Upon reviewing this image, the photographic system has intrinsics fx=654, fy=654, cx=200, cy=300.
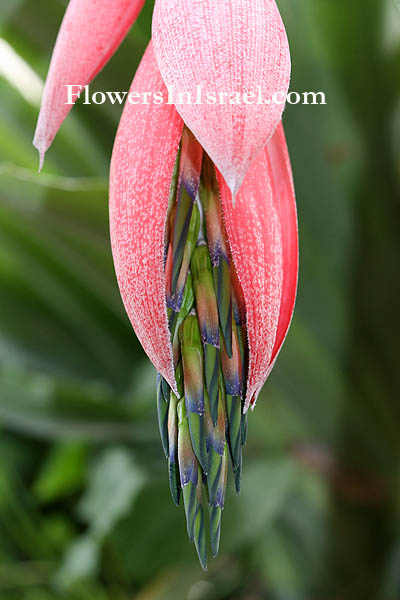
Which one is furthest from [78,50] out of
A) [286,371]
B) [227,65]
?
[286,371]

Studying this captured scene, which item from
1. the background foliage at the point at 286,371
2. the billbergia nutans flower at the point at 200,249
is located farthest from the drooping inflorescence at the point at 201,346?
the background foliage at the point at 286,371

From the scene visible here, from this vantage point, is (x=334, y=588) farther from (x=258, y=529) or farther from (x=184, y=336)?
(x=184, y=336)

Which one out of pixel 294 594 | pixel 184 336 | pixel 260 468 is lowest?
pixel 294 594

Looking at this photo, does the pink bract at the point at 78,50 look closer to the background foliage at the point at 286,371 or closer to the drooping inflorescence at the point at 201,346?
the drooping inflorescence at the point at 201,346

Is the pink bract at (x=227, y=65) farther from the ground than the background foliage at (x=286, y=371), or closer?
farther from the ground

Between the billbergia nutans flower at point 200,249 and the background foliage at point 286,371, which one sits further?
the background foliage at point 286,371

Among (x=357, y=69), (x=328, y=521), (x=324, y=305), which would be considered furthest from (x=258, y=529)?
(x=357, y=69)

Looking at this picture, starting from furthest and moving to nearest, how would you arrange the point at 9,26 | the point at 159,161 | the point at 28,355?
the point at 28,355
the point at 9,26
the point at 159,161
